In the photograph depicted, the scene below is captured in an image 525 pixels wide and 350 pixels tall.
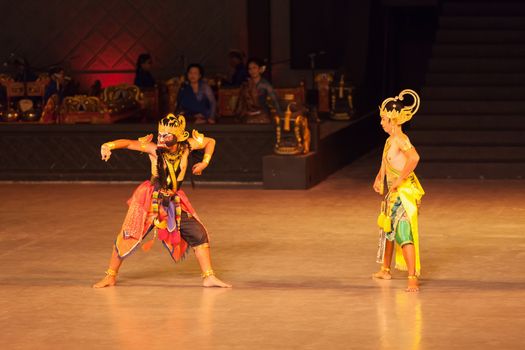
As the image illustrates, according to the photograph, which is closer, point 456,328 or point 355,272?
point 456,328

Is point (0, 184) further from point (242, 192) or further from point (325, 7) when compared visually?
point (325, 7)

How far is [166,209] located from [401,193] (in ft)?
6.42

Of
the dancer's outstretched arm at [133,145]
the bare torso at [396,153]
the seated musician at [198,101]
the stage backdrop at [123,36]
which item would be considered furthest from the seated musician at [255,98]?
the bare torso at [396,153]

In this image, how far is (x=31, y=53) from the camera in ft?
73.4

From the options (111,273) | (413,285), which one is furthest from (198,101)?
(413,285)

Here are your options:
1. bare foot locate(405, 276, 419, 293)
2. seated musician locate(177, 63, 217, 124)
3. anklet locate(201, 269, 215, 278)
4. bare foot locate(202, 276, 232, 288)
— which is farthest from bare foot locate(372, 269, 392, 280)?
seated musician locate(177, 63, 217, 124)

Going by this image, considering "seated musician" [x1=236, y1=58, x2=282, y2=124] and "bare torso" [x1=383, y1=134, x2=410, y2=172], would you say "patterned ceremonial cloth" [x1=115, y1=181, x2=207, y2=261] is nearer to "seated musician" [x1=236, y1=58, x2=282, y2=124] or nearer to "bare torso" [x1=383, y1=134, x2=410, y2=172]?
"bare torso" [x1=383, y1=134, x2=410, y2=172]

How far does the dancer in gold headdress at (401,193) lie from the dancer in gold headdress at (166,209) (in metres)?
1.48

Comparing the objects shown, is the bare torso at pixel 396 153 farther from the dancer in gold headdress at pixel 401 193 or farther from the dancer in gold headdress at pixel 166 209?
the dancer in gold headdress at pixel 166 209

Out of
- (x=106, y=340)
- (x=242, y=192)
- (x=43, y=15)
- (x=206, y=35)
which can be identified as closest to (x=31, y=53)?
(x=43, y=15)

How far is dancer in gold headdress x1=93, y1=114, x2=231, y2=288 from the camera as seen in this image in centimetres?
1037

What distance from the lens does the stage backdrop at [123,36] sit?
21969mm

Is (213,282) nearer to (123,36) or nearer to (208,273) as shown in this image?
(208,273)

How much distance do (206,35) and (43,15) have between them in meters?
3.00
